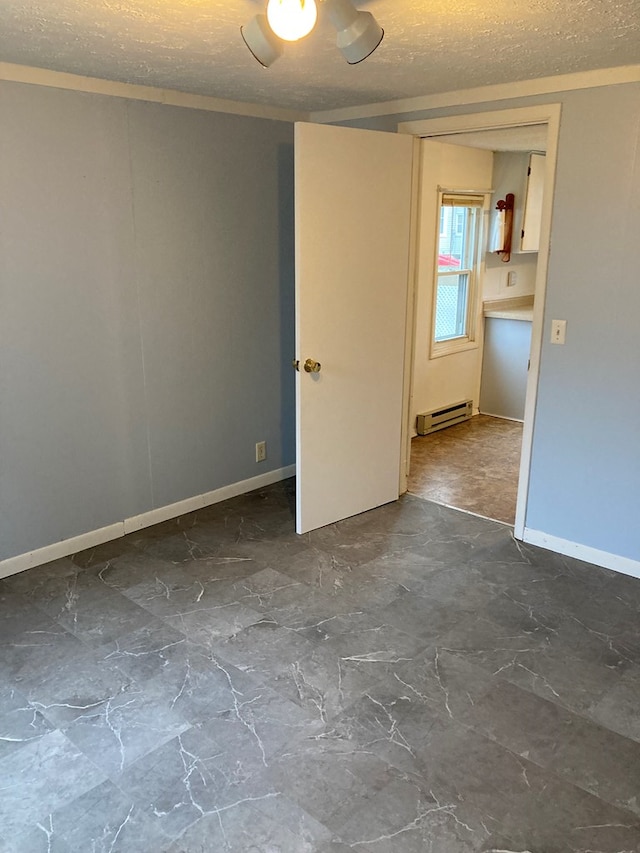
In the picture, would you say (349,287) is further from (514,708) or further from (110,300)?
(514,708)

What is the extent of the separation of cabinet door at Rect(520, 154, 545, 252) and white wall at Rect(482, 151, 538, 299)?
0.07 metres

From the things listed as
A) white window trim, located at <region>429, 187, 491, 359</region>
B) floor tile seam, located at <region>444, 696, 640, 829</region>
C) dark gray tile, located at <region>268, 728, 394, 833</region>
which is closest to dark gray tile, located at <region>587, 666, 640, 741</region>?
floor tile seam, located at <region>444, 696, 640, 829</region>

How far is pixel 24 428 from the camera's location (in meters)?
3.07

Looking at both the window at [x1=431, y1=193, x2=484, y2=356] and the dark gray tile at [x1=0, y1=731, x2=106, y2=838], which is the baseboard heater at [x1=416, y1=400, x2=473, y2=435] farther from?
the dark gray tile at [x1=0, y1=731, x2=106, y2=838]

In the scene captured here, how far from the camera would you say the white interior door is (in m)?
3.22

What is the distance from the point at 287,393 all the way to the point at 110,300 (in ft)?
4.42

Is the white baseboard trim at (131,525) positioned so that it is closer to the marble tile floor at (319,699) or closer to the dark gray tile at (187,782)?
the marble tile floor at (319,699)

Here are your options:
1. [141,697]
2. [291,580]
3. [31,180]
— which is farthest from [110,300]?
[141,697]

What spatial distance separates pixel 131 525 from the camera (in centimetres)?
359

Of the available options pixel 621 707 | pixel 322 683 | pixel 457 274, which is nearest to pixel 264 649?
pixel 322 683

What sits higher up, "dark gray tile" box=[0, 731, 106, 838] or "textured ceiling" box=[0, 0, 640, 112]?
"textured ceiling" box=[0, 0, 640, 112]

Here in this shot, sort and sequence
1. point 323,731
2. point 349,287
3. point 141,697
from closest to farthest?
point 323,731
point 141,697
point 349,287

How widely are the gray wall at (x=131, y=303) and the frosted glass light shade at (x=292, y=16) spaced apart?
5.24 ft

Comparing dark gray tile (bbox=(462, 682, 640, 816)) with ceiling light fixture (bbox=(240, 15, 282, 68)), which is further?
dark gray tile (bbox=(462, 682, 640, 816))
